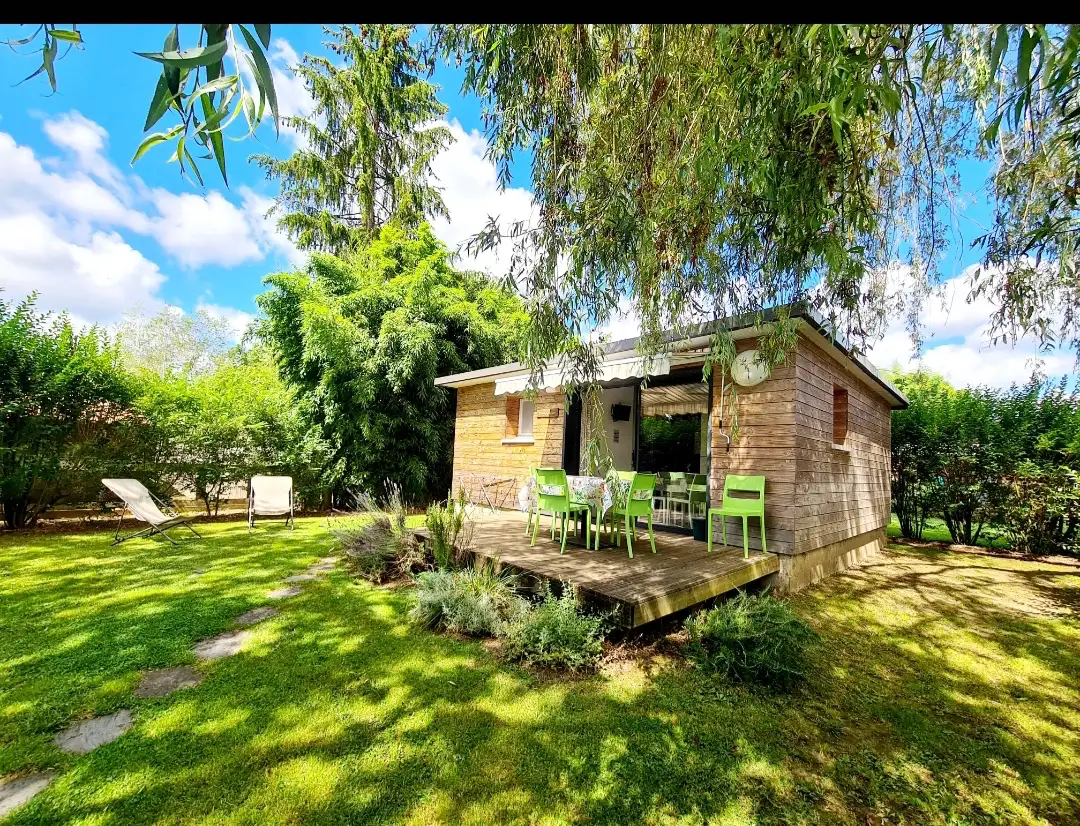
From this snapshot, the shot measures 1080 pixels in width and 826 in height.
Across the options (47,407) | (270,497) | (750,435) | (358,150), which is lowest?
(270,497)

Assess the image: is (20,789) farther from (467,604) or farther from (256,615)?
(467,604)

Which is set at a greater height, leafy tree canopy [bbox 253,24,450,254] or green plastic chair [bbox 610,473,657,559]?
leafy tree canopy [bbox 253,24,450,254]

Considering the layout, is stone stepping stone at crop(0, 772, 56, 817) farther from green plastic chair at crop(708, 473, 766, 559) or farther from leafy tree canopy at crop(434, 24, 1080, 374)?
green plastic chair at crop(708, 473, 766, 559)

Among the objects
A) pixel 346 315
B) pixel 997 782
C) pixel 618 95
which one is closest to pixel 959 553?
pixel 997 782

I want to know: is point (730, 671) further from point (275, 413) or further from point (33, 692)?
point (275, 413)

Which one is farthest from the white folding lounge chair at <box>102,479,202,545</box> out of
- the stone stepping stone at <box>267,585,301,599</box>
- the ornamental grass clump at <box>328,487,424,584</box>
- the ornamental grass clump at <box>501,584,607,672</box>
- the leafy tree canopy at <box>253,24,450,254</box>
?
the leafy tree canopy at <box>253,24,450,254</box>

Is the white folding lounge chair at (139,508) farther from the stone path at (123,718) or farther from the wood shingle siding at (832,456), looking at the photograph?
the wood shingle siding at (832,456)

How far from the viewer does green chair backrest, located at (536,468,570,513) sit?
6.05 meters

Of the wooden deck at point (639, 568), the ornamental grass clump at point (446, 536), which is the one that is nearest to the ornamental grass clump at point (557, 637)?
the wooden deck at point (639, 568)

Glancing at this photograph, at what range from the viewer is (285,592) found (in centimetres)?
524

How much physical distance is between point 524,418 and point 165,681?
8.16 m

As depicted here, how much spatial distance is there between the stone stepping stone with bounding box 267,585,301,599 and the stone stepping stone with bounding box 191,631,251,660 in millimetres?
992

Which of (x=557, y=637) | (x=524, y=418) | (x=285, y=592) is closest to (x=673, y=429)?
(x=524, y=418)

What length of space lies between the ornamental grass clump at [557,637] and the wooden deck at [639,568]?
0.30 meters
